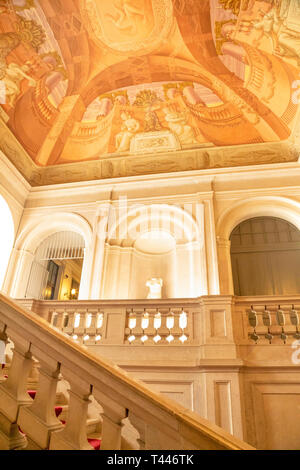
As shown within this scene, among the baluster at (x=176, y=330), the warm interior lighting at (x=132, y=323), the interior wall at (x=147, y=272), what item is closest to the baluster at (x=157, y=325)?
the baluster at (x=176, y=330)

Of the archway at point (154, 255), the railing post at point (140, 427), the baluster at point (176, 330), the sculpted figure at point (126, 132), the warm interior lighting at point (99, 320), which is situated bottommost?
the railing post at point (140, 427)

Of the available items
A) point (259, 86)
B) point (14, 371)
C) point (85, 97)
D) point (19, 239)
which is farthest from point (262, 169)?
point (14, 371)

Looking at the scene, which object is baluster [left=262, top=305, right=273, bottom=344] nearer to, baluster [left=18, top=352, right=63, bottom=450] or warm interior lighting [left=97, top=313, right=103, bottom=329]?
warm interior lighting [left=97, top=313, right=103, bottom=329]

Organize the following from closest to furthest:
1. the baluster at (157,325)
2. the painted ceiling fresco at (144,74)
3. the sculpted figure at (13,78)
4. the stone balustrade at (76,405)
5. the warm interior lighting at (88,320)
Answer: the stone balustrade at (76,405), the baluster at (157,325), the warm interior lighting at (88,320), the painted ceiling fresco at (144,74), the sculpted figure at (13,78)

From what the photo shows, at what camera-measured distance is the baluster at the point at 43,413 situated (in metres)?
1.88

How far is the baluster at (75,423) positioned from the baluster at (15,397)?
0.28 meters

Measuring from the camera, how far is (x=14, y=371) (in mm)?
Result: 2121

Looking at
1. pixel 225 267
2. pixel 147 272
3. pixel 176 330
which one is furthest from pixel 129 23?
pixel 176 330

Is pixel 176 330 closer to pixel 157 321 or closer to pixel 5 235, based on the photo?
pixel 157 321

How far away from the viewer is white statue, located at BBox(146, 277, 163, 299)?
324 inches

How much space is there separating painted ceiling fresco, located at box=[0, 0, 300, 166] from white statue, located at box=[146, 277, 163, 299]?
14.9ft

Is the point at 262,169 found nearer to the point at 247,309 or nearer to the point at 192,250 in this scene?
the point at 192,250

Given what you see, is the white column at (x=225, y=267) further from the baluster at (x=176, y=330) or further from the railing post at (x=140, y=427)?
the railing post at (x=140, y=427)

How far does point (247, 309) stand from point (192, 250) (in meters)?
2.85
